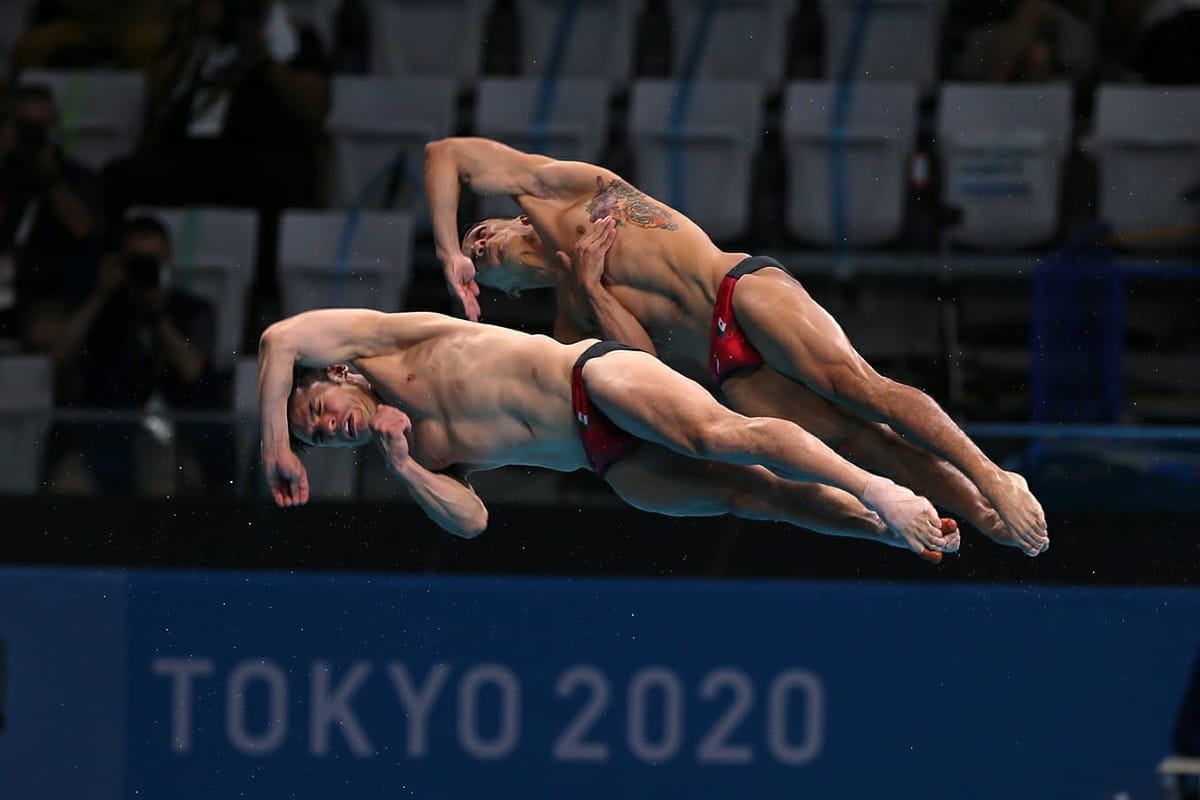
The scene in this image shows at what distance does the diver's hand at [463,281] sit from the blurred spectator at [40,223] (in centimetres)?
269

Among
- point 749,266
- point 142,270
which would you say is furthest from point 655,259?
Answer: point 142,270

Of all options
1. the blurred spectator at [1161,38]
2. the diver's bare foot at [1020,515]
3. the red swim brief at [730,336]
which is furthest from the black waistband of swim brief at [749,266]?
the blurred spectator at [1161,38]

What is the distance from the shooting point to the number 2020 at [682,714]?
6.58m

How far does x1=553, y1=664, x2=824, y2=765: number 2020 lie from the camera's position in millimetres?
6582

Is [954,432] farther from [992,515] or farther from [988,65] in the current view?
[988,65]

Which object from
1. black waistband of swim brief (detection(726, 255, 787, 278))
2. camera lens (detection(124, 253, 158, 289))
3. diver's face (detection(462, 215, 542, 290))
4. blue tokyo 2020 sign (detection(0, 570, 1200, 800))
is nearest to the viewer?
black waistband of swim brief (detection(726, 255, 787, 278))

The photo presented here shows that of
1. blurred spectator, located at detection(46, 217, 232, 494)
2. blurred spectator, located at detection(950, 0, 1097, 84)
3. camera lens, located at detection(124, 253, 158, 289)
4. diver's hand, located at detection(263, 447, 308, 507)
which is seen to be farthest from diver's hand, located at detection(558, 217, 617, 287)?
blurred spectator, located at detection(950, 0, 1097, 84)

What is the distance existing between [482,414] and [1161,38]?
4230 millimetres

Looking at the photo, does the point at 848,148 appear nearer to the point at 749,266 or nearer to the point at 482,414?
the point at 749,266

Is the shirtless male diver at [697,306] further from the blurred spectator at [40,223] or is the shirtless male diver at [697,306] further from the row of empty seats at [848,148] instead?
the blurred spectator at [40,223]

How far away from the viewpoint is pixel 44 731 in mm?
6621

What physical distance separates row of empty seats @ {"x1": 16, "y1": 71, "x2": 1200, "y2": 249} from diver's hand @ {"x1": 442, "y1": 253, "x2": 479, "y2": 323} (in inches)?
93.0

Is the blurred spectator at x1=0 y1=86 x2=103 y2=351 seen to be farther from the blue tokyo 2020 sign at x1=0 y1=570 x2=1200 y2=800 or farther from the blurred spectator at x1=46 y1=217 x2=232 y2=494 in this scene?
the blue tokyo 2020 sign at x1=0 y1=570 x2=1200 y2=800

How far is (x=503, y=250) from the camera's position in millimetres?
5352
